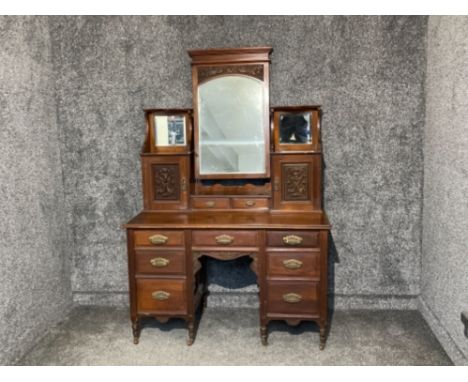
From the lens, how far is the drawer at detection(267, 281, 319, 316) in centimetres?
228

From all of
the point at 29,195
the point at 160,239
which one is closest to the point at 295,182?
the point at 160,239

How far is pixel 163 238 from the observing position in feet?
7.56

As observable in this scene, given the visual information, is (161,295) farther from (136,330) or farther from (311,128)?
(311,128)

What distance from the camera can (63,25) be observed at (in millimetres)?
2719

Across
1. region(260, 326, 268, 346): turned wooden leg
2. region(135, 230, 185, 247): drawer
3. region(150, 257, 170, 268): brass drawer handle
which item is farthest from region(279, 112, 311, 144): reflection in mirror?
region(260, 326, 268, 346): turned wooden leg

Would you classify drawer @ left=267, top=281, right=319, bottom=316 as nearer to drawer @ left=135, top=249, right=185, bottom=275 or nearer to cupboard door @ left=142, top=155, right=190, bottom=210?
drawer @ left=135, top=249, right=185, bottom=275

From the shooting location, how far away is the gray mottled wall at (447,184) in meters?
2.09

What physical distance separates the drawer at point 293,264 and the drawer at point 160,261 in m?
0.49

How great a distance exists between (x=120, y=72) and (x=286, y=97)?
108 centimetres

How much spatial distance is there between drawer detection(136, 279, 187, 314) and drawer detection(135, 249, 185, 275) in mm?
58

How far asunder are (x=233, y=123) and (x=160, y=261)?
3.09ft

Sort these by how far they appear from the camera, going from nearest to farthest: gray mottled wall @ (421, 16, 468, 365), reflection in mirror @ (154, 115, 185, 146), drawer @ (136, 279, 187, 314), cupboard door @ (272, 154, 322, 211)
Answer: gray mottled wall @ (421, 16, 468, 365), drawer @ (136, 279, 187, 314), cupboard door @ (272, 154, 322, 211), reflection in mirror @ (154, 115, 185, 146)
